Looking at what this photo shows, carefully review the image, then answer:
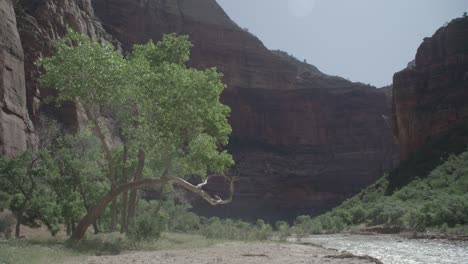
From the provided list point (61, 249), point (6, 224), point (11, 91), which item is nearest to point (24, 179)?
point (6, 224)

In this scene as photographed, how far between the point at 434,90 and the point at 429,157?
11.1m

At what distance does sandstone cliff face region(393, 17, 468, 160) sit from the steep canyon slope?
33841 mm

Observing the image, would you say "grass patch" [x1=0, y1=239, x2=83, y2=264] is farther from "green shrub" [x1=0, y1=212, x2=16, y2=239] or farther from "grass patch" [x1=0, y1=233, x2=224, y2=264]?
"green shrub" [x1=0, y1=212, x2=16, y2=239]

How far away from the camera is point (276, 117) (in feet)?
367

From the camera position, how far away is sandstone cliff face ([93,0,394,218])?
333 ft

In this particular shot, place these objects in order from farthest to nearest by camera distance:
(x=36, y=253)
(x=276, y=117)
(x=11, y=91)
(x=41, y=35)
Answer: (x=276, y=117)
(x=41, y=35)
(x=11, y=91)
(x=36, y=253)

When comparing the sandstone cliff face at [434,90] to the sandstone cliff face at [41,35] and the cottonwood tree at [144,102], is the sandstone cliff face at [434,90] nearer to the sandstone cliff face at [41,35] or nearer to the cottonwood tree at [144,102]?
the sandstone cliff face at [41,35]

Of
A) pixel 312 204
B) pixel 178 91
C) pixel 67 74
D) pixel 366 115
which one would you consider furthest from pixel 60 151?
pixel 366 115

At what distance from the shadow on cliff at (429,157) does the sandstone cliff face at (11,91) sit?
4566cm

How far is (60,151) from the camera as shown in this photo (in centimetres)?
2684

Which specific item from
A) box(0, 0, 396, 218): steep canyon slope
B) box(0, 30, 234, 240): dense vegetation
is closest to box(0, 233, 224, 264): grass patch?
box(0, 30, 234, 240): dense vegetation

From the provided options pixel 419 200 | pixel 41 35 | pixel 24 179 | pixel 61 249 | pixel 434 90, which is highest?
pixel 41 35

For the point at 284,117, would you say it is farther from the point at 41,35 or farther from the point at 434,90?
the point at 41,35

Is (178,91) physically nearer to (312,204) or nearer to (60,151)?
(60,151)
